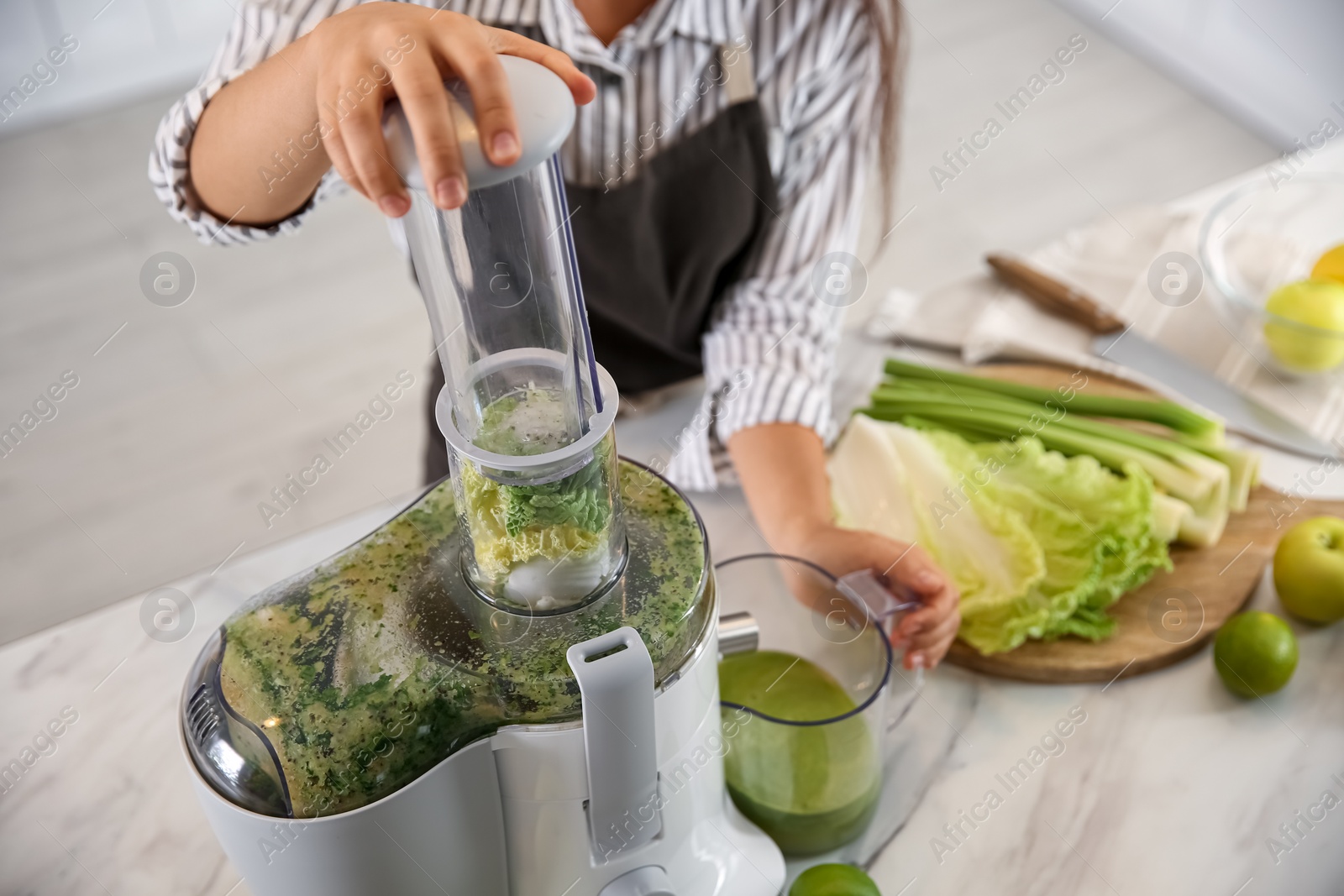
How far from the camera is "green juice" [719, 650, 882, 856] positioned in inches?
28.4

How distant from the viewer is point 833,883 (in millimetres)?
715

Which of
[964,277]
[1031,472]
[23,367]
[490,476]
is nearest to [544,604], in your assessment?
[490,476]

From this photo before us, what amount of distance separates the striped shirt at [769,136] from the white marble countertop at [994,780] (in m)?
0.34

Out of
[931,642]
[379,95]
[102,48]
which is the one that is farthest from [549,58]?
[102,48]

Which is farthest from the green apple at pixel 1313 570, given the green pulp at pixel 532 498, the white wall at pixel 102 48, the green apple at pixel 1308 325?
the white wall at pixel 102 48

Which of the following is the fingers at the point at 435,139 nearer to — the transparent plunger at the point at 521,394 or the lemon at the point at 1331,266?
the transparent plunger at the point at 521,394

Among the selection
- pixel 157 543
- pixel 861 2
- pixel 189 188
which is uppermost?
pixel 861 2

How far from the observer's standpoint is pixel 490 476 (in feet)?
1.78

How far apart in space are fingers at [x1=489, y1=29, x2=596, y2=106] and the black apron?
20.9 inches

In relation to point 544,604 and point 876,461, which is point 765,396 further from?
point 544,604

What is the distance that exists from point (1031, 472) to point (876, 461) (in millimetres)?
145

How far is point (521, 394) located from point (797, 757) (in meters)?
0.33

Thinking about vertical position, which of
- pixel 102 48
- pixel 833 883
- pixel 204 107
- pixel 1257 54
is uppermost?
pixel 204 107

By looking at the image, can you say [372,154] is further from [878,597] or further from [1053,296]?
[1053,296]
